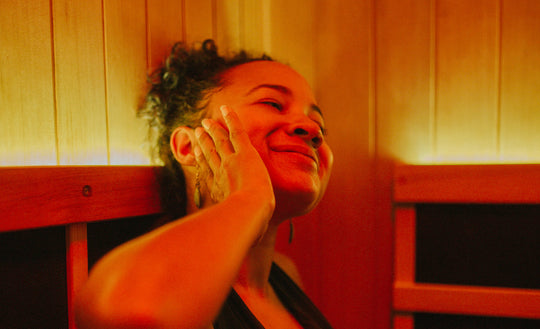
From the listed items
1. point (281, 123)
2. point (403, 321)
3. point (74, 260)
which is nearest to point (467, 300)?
point (403, 321)

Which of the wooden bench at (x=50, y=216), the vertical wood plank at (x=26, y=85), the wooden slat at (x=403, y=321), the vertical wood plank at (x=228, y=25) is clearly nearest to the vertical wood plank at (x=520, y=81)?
the wooden slat at (x=403, y=321)

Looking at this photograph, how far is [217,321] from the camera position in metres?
0.60

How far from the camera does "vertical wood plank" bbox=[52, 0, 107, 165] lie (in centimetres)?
66

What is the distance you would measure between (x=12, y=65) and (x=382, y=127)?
2.97 ft

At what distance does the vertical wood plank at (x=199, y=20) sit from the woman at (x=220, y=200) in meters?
0.09

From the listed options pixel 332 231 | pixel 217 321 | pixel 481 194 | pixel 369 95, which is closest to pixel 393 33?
pixel 369 95

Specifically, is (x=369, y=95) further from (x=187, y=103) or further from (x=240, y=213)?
(x=240, y=213)

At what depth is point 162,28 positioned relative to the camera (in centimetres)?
87

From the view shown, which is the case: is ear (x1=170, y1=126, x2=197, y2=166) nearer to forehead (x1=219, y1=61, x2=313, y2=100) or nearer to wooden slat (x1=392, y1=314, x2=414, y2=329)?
forehead (x1=219, y1=61, x2=313, y2=100)

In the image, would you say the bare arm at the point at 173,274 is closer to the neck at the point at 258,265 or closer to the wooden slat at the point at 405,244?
the neck at the point at 258,265

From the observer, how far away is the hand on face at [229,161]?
522 millimetres

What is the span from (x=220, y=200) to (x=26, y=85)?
1.30 feet

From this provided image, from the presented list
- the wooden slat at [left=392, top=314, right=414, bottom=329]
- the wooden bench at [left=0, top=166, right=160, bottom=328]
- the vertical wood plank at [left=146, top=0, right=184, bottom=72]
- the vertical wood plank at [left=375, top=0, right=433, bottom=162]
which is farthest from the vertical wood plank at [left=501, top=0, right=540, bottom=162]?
the wooden bench at [left=0, top=166, right=160, bottom=328]

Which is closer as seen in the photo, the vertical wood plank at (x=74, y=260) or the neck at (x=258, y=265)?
the vertical wood plank at (x=74, y=260)
